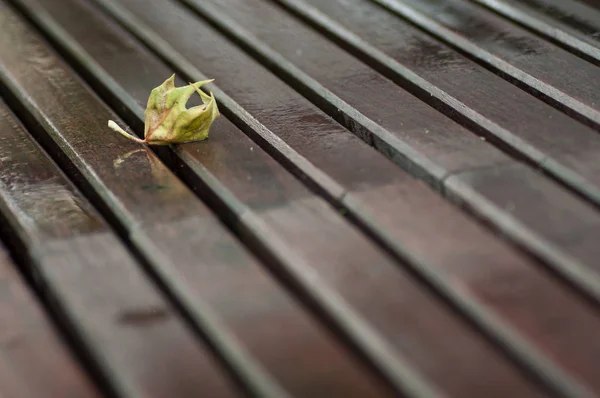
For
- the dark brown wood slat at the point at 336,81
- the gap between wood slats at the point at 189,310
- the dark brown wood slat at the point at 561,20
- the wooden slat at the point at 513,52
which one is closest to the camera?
the gap between wood slats at the point at 189,310

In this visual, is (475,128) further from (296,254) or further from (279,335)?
(279,335)

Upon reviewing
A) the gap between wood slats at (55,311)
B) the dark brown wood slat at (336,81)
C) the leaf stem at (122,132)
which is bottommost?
the gap between wood slats at (55,311)

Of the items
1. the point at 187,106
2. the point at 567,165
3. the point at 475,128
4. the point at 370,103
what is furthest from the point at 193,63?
the point at 567,165

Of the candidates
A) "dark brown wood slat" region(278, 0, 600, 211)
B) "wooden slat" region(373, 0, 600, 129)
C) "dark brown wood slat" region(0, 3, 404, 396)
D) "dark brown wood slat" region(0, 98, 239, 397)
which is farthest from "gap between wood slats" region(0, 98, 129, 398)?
"wooden slat" region(373, 0, 600, 129)

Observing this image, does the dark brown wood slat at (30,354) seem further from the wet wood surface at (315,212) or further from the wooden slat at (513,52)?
the wooden slat at (513,52)

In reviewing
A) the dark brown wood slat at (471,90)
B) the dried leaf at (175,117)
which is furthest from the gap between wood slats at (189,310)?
the dark brown wood slat at (471,90)

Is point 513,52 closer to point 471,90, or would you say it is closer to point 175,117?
point 471,90

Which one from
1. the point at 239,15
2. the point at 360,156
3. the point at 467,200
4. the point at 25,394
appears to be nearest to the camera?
the point at 25,394

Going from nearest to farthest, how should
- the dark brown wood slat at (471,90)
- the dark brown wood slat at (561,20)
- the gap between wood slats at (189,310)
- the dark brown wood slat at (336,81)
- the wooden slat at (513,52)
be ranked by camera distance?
the gap between wood slats at (189,310) → the dark brown wood slat at (336,81) → the dark brown wood slat at (471,90) → the wooden slat at (513,52) → the dark brown wood slat at (561,20)
